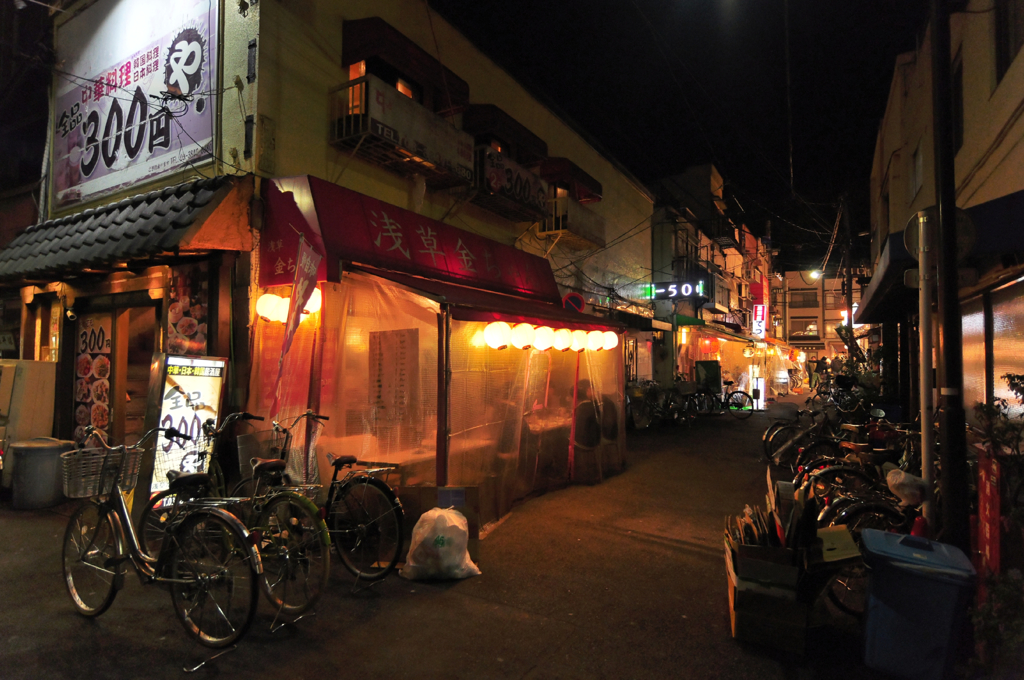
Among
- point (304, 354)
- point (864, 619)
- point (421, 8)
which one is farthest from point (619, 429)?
point (421, 8)

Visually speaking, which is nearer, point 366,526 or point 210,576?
point 210,576

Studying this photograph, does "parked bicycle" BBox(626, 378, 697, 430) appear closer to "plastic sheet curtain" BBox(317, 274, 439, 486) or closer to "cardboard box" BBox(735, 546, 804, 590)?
"plastic sheet curtain" BBox(317, 274, 439, 486)

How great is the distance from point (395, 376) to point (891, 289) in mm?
7855

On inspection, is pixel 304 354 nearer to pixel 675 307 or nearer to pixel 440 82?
pixel 440 82

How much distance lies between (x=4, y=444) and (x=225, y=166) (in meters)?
5.35

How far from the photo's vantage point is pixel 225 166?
7.84 meters

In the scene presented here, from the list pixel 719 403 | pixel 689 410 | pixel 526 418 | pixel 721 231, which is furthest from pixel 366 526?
pixel 721 231

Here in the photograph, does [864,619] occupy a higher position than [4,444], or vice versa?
[4,444]

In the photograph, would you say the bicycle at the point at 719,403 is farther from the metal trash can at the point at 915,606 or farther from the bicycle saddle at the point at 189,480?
the bicycle saddle at the point at 189,480

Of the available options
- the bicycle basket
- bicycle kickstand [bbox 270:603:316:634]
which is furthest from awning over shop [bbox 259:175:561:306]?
bicycle kickstand [bbox 270:603:316:634]

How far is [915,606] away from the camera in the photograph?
3447mm

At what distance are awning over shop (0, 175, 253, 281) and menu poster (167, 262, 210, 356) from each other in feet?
1.54

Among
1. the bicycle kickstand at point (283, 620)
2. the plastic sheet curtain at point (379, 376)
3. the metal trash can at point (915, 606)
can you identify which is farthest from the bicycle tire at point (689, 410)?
the bicycle kickstand at point (283, 620)

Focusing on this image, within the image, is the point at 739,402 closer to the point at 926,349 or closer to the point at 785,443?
the point at 785,443
